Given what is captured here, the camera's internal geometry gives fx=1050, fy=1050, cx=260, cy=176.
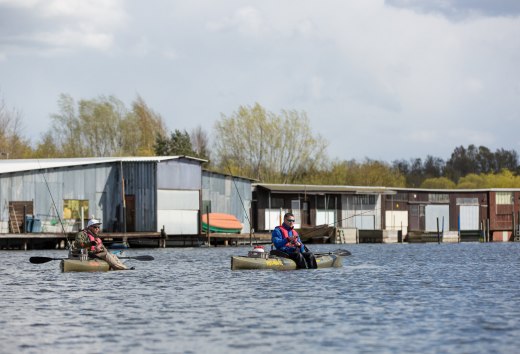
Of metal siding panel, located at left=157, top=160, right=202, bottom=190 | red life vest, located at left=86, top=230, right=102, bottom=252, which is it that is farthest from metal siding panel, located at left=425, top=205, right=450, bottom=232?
red life vest, located at left=86, top=230, right=102, bottom=252

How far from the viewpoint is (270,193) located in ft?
298

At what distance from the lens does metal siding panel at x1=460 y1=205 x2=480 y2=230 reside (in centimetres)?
10641

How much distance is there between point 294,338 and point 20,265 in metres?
28.7

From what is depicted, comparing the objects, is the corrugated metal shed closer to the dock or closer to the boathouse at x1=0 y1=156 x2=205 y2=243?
the boathouse at x1=0 y1=156 x2=205 y2=243

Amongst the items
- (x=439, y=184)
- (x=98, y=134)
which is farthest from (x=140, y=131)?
(x=439, y=184)

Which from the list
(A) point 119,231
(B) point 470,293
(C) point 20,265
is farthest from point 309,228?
(B) point 470,293

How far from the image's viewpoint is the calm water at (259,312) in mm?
18766

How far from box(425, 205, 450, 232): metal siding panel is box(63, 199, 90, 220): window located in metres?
44.2

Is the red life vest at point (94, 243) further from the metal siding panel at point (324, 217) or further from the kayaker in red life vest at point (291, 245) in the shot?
the metal siding panel at point (324, 217)

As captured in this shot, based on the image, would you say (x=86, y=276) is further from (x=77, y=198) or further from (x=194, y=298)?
(x=77, y=198)

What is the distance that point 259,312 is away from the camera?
78.2ft

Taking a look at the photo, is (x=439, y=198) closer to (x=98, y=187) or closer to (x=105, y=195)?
(x=105, y=195)

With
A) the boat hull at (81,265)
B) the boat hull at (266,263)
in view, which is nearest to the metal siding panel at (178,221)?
the boat hull at (266,263)

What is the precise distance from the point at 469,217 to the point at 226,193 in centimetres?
3521
